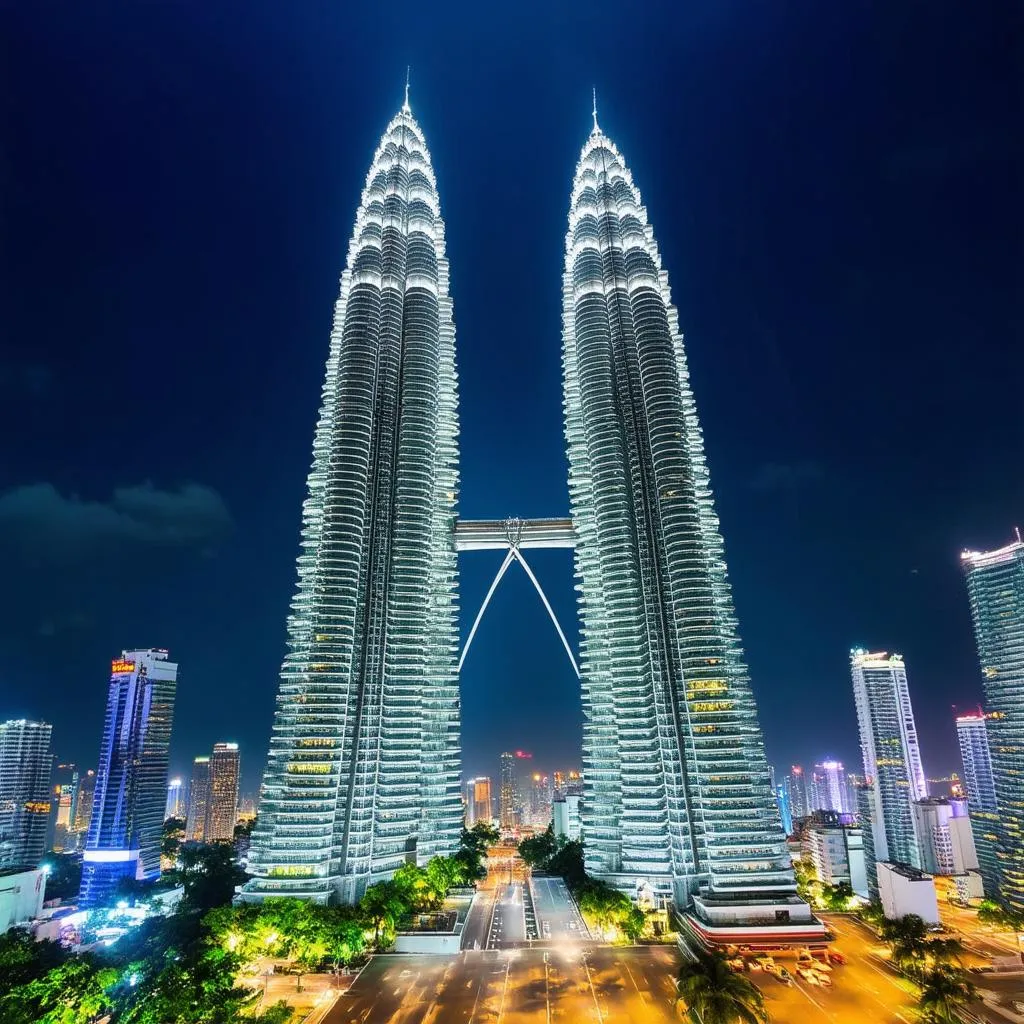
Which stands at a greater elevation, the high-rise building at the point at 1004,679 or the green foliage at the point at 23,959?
the high-rise building at the point at 1004,679

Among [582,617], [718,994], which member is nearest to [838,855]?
[582,617]

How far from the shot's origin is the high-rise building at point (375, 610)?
10888cm

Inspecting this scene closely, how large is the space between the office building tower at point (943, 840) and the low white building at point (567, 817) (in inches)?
3346

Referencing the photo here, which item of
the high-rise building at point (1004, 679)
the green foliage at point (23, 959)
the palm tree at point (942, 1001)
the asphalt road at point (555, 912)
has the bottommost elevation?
the asphalt road at point (555, 912)

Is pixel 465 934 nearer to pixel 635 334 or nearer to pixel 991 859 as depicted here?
pixel 635 334

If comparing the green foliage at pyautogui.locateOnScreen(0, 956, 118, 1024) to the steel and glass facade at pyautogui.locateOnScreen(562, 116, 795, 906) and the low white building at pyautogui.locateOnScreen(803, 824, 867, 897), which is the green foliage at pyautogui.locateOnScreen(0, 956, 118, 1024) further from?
the low white building at pyautogui.locateOnScreen(803, 824, 867, 897)

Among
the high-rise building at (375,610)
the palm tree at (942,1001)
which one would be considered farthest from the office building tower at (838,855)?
the palm tree at (942,1001)

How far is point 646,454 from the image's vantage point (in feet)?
433

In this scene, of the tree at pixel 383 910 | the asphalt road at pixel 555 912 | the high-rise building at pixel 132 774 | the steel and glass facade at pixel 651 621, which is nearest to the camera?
the tree at pixel 383 910

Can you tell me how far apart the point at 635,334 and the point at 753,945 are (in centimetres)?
10488

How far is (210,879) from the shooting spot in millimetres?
121750

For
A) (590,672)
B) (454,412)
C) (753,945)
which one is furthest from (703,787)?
(454,412)

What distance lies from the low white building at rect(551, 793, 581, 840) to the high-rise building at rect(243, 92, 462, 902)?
5686 centimetres

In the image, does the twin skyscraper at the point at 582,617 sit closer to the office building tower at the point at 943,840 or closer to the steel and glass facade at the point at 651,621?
the steel and glass facade at the point at 651,621
